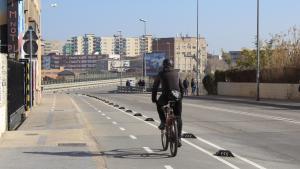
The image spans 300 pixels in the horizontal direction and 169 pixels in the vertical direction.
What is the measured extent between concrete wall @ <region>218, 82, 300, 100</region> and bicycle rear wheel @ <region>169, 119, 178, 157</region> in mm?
32812

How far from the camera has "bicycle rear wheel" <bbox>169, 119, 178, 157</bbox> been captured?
498 inches

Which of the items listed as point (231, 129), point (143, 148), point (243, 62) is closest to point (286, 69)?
point (243, 62)

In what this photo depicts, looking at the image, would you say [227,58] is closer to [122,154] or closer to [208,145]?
[208,145]

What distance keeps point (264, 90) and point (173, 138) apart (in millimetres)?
38488

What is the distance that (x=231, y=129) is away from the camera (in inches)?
788

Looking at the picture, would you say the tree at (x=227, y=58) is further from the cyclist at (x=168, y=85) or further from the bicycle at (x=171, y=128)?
the bicycle at (x=171, y=128)

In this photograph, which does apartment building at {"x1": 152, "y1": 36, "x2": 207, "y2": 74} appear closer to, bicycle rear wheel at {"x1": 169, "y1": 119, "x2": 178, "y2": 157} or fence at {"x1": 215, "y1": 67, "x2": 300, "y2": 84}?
fence at {"x1": 215, "y1": 67, "x2": 300, "y2": 84}

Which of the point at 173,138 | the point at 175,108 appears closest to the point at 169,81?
the point at 175,108

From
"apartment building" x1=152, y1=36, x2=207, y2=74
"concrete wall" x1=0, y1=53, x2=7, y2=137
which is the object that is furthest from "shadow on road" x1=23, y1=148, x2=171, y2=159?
"apartment building" x1=152, y1=36, x2=207, y2=74

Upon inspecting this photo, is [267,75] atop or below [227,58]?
below

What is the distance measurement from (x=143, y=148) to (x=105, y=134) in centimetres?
411

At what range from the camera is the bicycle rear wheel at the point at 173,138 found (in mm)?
12656

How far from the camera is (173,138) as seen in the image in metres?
12.7

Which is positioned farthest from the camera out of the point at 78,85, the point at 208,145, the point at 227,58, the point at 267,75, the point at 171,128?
the point at 78,85
